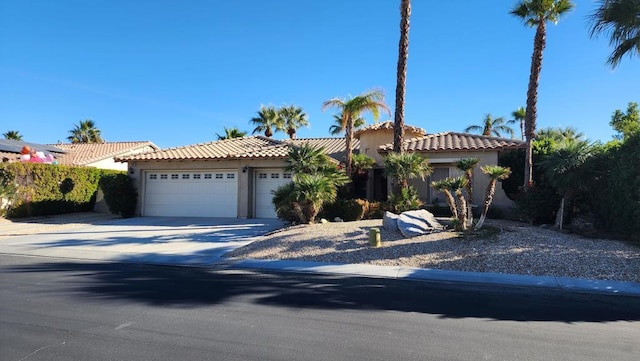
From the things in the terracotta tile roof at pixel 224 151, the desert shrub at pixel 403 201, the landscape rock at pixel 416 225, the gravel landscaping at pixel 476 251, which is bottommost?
the gravel landscaping at pixel 476 251

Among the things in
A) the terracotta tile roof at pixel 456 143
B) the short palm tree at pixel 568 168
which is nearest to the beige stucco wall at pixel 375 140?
the terracotta tile roof at pixel 456 143

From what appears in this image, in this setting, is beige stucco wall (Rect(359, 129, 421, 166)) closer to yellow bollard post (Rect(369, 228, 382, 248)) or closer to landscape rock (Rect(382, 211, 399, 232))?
landscape rock (Rect(382, 211, 399, 232))

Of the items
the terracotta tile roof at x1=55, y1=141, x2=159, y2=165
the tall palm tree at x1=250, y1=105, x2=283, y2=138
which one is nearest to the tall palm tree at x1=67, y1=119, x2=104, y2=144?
the terracotta tile roof at x1=55, y1=141, x2=159, y2=165

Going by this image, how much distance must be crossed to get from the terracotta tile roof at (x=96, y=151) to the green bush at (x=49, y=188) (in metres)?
7.63

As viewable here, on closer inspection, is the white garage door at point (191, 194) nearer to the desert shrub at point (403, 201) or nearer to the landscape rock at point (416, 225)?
the desert shrub at point (403, 201)

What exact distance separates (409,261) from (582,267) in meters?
3.61

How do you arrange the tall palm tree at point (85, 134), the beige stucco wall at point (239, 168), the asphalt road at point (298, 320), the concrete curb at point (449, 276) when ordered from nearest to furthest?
the asphalt road at point (298, 320)
the concrete curb at point (449, 276)
the beige stucco wall at point (239, 168)
the tall palm tree at point (85, 134)

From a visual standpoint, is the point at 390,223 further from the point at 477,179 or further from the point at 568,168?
the point at 477,179

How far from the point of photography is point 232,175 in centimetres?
1966

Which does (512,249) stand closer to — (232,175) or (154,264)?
(154,264)

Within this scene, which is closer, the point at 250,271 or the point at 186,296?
the point at 186,296

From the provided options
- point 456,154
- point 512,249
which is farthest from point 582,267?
point 456,154

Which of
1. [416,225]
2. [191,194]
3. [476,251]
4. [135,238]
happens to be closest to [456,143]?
[416,225]

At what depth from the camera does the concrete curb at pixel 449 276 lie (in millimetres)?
7547
